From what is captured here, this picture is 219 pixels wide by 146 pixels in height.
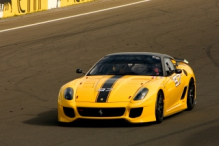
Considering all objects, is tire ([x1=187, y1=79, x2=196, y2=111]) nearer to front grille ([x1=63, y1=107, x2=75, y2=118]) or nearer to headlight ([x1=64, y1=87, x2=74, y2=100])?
headlight ([x1=64, y1=87, x2=74, y2=100])

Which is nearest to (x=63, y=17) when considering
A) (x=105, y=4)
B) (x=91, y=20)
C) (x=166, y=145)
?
(x=91, y=20)

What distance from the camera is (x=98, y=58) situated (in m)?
19.3

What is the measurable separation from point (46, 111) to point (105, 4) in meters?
18.4

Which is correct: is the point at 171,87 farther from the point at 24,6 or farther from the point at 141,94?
the point at 24,6

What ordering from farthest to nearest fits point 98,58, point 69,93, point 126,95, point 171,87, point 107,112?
point 98,58 → point 171,87 → point 69,93 → point 126,95 → point 107,112

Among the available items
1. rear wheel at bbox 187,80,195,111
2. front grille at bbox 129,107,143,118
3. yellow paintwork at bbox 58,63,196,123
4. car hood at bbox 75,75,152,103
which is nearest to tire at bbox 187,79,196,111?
rear wheel at bbox 187,80,195,111

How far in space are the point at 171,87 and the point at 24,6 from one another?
16976 mm

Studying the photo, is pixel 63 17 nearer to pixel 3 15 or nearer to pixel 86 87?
pixel 3 15

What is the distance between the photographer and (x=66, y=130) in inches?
399

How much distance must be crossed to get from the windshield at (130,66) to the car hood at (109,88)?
29 centimetres

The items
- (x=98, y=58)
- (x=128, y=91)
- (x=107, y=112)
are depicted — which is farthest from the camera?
(x=98, y=58)

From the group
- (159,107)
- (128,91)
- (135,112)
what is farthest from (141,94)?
(159,107)

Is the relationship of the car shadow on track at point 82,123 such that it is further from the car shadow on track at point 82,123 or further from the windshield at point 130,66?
the windshield at point 130,66

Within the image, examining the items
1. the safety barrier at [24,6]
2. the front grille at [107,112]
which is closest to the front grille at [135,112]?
the front grille at [107,112]
